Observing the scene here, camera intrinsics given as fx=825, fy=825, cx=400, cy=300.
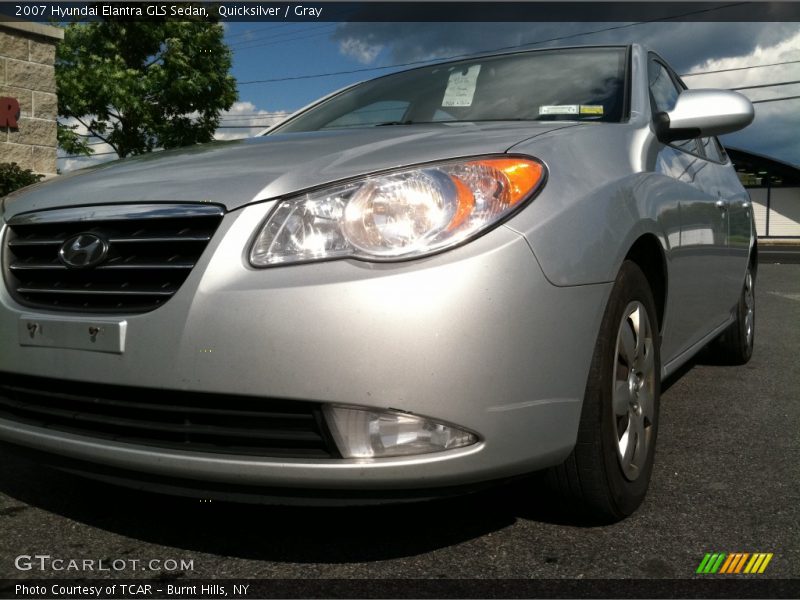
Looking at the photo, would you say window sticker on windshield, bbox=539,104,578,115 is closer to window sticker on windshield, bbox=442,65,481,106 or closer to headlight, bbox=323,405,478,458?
window sticker on windshield, bbox=442,65,481,106

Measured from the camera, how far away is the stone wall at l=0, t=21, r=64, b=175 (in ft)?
40.4

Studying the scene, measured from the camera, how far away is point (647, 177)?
8.26 ft

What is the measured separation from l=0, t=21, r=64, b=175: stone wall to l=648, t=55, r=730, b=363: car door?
1121 centimetres

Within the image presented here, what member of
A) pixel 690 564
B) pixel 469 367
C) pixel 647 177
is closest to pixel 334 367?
pixel 469 367

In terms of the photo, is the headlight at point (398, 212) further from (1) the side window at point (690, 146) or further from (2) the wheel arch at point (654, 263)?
(1) the side window at point (690, 146)

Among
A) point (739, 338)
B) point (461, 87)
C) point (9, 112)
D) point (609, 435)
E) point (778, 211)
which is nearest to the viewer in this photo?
point (609, 435)

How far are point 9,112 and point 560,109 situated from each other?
1156 cm

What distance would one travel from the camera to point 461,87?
127 inches

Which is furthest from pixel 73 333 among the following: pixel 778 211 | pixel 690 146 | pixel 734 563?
pixel 778 211

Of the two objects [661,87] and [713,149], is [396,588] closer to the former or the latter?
[661,87]

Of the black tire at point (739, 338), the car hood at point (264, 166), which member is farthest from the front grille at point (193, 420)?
the black tire at point (739, 338)

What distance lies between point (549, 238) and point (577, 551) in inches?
31.7

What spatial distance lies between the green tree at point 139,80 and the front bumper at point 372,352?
24520mm

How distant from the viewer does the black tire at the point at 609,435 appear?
2.07 metres
